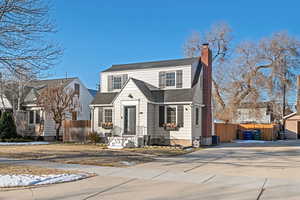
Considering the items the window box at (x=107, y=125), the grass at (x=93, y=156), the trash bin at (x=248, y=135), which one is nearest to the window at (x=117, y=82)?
the window box at (x=107, y=125)

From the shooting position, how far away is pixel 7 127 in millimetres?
24594

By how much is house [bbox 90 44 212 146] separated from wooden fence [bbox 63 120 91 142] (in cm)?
178

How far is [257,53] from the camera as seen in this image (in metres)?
40.2

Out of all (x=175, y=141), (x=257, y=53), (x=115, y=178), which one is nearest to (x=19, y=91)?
(x=175, y=141)

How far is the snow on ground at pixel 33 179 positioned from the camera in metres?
7.65

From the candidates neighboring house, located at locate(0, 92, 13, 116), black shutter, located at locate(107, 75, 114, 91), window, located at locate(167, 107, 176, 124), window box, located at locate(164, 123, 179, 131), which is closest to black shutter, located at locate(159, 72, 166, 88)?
window, located at locate(167, 107, 176, 124)

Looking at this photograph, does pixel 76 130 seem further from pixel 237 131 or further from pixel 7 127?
pixel 237 131

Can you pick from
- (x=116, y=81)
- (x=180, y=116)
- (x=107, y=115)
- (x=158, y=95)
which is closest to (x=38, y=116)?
(x=107, y=115)

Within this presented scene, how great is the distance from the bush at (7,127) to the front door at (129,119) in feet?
33.6

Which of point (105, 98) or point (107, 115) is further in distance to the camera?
point (105, 98)

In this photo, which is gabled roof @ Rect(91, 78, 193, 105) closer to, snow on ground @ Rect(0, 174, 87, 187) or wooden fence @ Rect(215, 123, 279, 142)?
wooden fence @ Rect(215, 123, 279, 142)

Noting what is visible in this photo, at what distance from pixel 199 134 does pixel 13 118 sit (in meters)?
16.0

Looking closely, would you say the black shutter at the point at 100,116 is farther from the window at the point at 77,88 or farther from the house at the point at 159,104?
the window at the point at 77,88

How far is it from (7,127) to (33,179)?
18.6 meters
